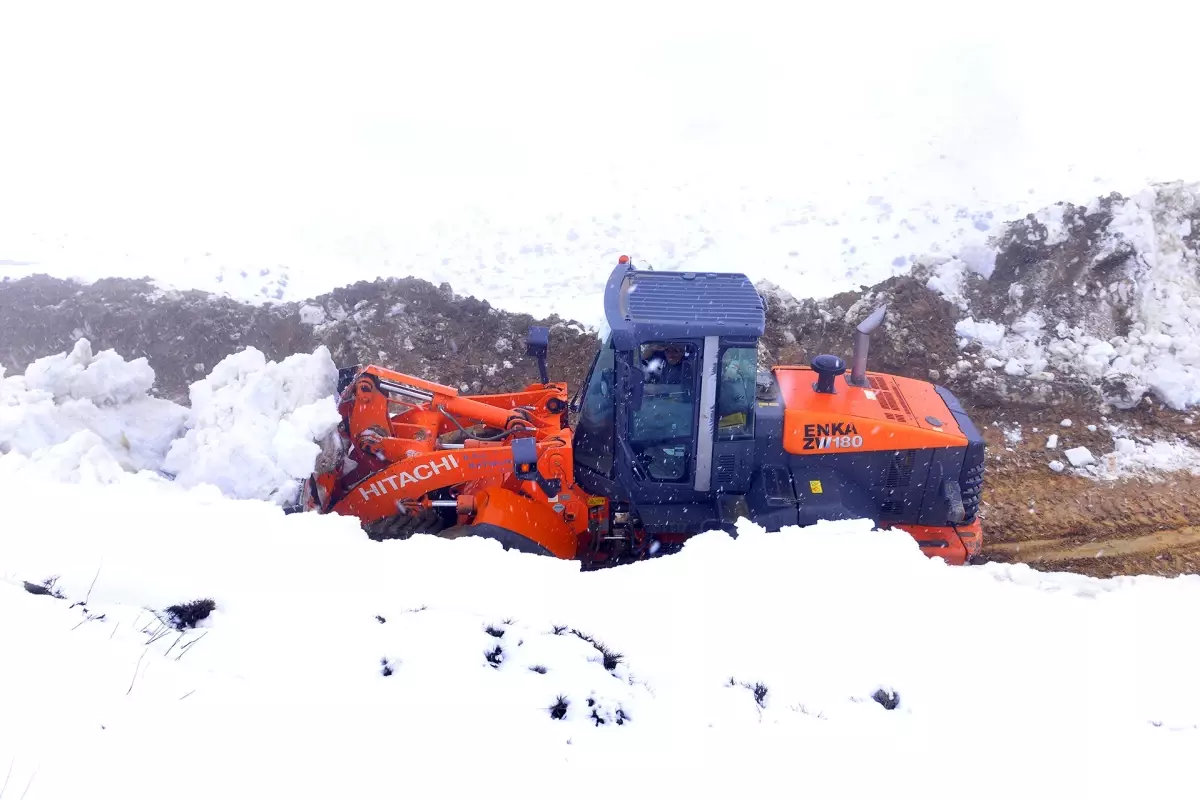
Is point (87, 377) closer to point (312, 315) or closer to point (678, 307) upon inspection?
point (312, 315)

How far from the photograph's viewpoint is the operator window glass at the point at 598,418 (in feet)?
17.4

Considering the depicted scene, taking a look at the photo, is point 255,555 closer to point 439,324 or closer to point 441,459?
point 441,459

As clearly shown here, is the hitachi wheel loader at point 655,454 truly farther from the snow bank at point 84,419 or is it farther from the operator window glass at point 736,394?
the snow bank at point 84,419

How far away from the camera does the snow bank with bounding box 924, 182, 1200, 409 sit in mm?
8164

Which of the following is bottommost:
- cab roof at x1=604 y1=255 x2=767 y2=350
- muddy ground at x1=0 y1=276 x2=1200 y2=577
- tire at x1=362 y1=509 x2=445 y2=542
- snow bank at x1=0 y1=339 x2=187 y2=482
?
tire at x1=362 y1=509 x2=445 y2=542

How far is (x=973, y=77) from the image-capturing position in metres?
15.3

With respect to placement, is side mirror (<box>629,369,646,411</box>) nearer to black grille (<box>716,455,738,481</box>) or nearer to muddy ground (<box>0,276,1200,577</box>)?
black grille (<box>716,455,738,481</box>)

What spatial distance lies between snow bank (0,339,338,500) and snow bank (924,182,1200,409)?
6.92 meters

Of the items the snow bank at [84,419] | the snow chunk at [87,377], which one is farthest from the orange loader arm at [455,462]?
the snow chunk at [87,377]

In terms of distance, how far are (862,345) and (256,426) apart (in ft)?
13.6

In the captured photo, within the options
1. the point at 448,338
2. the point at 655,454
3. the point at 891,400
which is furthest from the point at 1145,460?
the point at 448,338

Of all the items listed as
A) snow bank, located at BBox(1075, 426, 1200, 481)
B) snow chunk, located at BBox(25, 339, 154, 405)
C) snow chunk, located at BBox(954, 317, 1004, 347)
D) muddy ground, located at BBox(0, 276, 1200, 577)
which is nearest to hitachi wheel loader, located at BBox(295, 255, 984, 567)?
snow chunk, located at BBox(25, 339, 154, 405)

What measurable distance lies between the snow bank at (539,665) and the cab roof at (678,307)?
4.13ft

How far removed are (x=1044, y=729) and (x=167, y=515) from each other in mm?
4465
